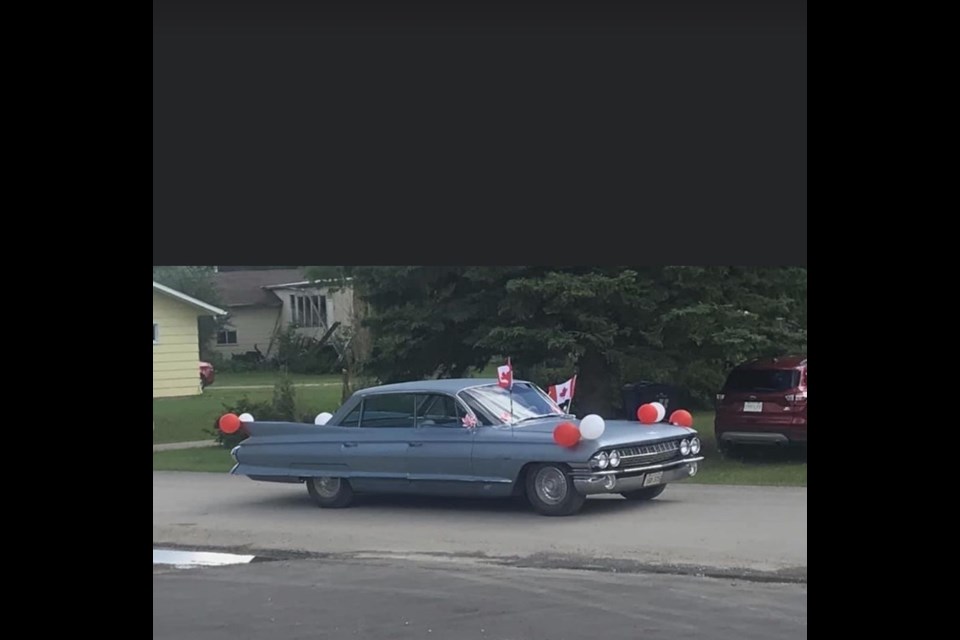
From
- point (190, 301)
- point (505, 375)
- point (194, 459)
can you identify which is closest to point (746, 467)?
point (505, 375)

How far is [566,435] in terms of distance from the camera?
7609mm

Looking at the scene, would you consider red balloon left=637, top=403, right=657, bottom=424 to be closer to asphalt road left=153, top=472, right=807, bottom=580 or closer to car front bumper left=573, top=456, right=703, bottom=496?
car front bumper left=573, top=456, right=703, bottom=496

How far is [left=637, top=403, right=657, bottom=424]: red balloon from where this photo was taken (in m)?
8.66

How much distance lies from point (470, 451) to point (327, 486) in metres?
1.19

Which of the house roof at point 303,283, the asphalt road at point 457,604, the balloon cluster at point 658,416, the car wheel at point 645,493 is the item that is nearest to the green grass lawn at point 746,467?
the car wheel at point 645,493

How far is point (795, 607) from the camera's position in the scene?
18.9 ft

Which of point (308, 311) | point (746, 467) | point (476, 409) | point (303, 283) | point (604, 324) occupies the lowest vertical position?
point (746, 467)

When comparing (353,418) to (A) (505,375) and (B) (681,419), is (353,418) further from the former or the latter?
(B) (681,419)

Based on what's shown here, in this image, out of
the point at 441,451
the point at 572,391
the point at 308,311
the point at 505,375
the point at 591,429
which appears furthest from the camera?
the point at 308,311

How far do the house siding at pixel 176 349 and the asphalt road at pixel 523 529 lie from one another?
2.12m
